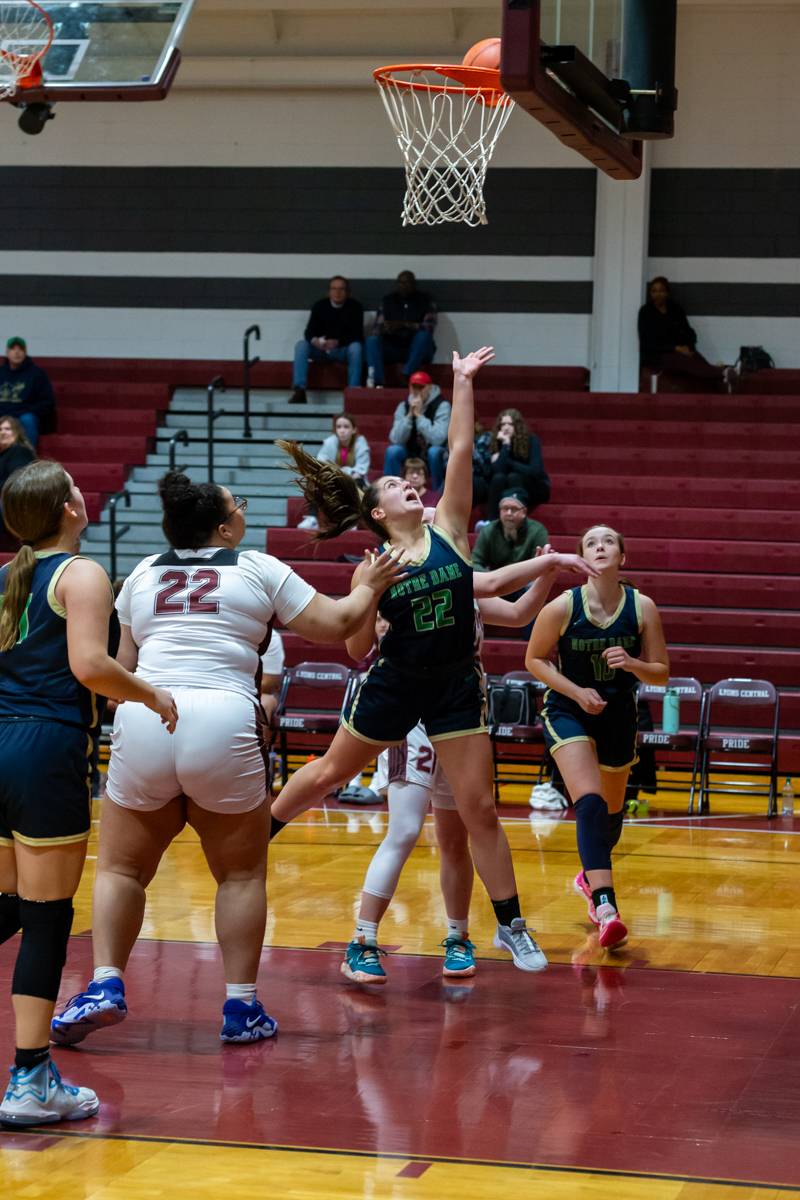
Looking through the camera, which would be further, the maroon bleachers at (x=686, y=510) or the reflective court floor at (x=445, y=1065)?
the maroon bleachers at (x=686, y=510)

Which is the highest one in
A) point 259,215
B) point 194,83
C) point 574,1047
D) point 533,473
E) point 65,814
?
point 194,83

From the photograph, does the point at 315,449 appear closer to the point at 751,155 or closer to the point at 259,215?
the point at 259,215

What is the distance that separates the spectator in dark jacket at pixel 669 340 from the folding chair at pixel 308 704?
6.26 m

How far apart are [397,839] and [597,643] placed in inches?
52.1

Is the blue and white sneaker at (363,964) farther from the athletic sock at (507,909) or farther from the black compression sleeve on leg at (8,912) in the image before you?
the black compression sleeve on leg at (8,912)

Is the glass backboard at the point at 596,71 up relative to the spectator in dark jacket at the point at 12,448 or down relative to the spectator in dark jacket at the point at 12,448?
up

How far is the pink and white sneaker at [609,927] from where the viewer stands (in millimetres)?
6219

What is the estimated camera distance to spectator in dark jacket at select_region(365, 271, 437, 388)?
16.9 m

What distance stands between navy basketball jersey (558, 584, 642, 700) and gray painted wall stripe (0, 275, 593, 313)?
11.3 m

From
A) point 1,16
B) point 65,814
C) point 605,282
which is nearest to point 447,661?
point 65,814

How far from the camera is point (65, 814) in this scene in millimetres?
4312

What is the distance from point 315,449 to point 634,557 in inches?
168

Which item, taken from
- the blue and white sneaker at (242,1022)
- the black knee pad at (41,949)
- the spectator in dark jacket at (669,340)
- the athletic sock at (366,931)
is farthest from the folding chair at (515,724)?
the black knee pad at (41,949)

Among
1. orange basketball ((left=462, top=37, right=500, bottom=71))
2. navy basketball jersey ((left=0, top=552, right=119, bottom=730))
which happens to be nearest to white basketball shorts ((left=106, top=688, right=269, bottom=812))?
navy basketball jersey ((left=0, top=552, right=119, bottom=730))
